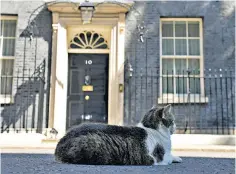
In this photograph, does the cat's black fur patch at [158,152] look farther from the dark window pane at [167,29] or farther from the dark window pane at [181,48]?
the dark window pane at [167,29]

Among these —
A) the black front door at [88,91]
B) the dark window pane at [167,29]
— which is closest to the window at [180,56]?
the dark window pane at [167,29]

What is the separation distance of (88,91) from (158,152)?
5.46 m

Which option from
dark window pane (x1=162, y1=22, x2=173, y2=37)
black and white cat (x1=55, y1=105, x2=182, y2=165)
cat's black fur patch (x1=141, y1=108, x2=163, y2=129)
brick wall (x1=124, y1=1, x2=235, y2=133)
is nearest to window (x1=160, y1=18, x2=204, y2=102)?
dark window pane (x1=162, y1=22, x2=173, y2=37)

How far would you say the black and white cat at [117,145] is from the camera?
122 inches

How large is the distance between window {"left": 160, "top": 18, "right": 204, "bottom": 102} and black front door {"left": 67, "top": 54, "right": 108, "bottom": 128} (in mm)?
1572

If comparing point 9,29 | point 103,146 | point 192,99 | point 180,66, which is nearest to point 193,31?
point 180,66

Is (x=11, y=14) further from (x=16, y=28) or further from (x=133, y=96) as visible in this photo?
(x=133, y=96)

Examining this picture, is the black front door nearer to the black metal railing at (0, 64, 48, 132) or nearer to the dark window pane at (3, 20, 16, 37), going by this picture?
the black metal railing at (0, 64, 48, 132)

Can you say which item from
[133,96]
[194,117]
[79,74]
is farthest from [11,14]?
[194,117]

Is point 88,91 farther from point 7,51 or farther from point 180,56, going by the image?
point 180,56

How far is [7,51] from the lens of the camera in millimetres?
8938

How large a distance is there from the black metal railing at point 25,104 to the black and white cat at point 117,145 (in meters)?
5.23

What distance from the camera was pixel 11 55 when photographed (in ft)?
29.2

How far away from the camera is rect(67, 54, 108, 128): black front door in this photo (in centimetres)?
865
